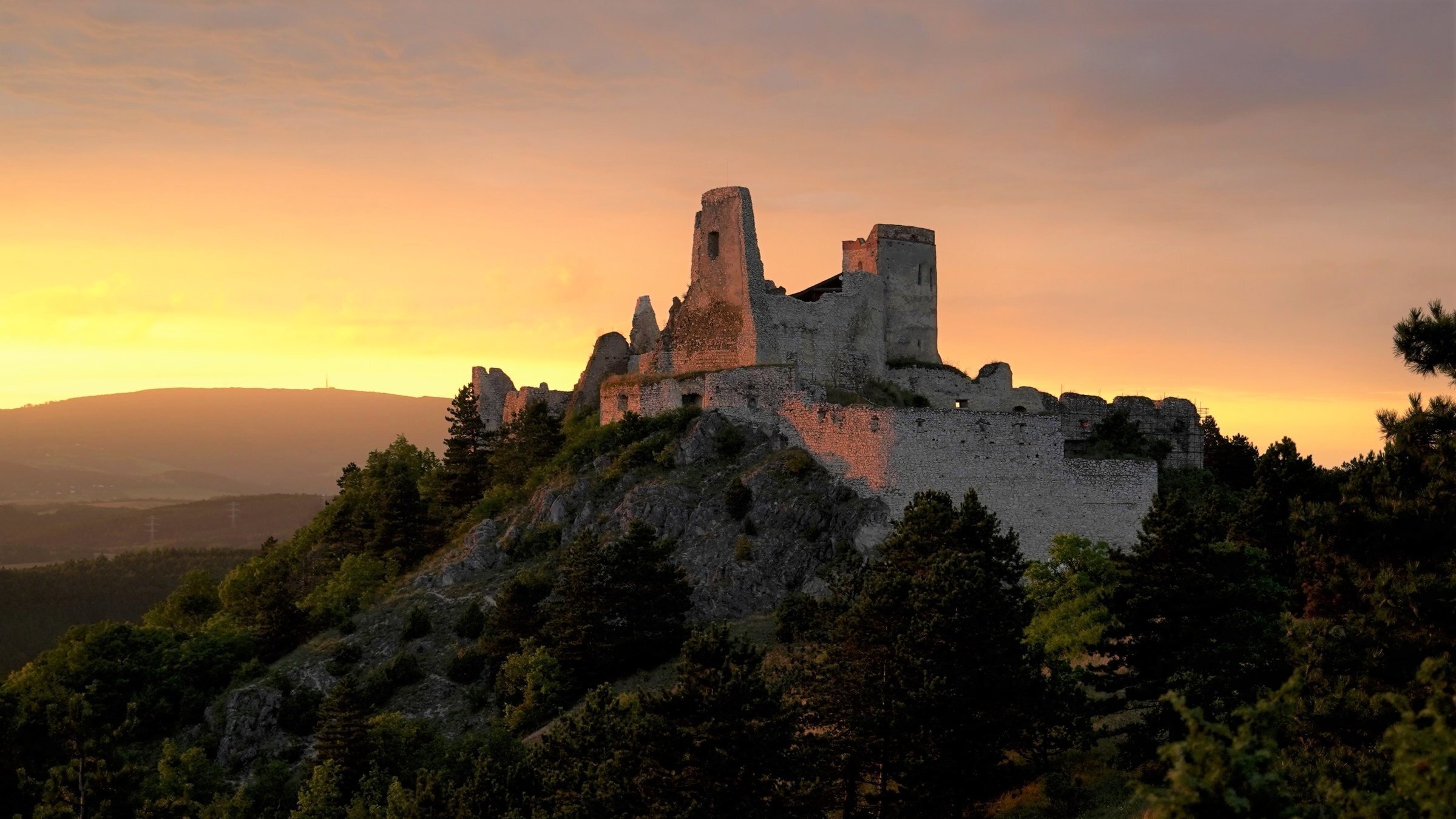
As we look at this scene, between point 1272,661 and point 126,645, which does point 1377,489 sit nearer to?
point 1272,661

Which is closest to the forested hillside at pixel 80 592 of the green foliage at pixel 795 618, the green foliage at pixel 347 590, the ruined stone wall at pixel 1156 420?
the green foliage at pixel 347 590

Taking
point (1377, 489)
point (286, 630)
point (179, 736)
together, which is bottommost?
point (179, 736)

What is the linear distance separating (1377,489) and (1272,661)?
3.79 metres

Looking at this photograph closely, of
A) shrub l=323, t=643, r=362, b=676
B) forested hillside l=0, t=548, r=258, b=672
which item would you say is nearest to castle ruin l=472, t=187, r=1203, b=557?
shrub l=323, t=643, r=362, b=676

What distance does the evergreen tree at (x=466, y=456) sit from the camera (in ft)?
203

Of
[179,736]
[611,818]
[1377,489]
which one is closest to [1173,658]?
[1377,489]

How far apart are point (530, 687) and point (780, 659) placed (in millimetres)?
8244

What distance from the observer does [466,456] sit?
6378 cm

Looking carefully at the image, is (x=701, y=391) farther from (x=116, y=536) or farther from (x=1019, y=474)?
(x=116, y=536)

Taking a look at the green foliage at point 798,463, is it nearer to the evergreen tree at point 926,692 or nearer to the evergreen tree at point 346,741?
the evergreen tree at point 346,741

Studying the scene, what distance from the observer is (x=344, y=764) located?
→ 1548 inches

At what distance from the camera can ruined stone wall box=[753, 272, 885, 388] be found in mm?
53594

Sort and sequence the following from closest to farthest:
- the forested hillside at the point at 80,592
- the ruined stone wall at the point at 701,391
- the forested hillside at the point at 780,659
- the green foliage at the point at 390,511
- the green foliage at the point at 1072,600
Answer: the forested hillside at the point at 780,659 → the green foliage at the point at 1072,600 → the ruined stone wall at the point at 701,391 → the green foliage at the point at 390,511 → the forested hillside at the point at 80,592

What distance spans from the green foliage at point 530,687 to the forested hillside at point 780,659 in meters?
0.10
